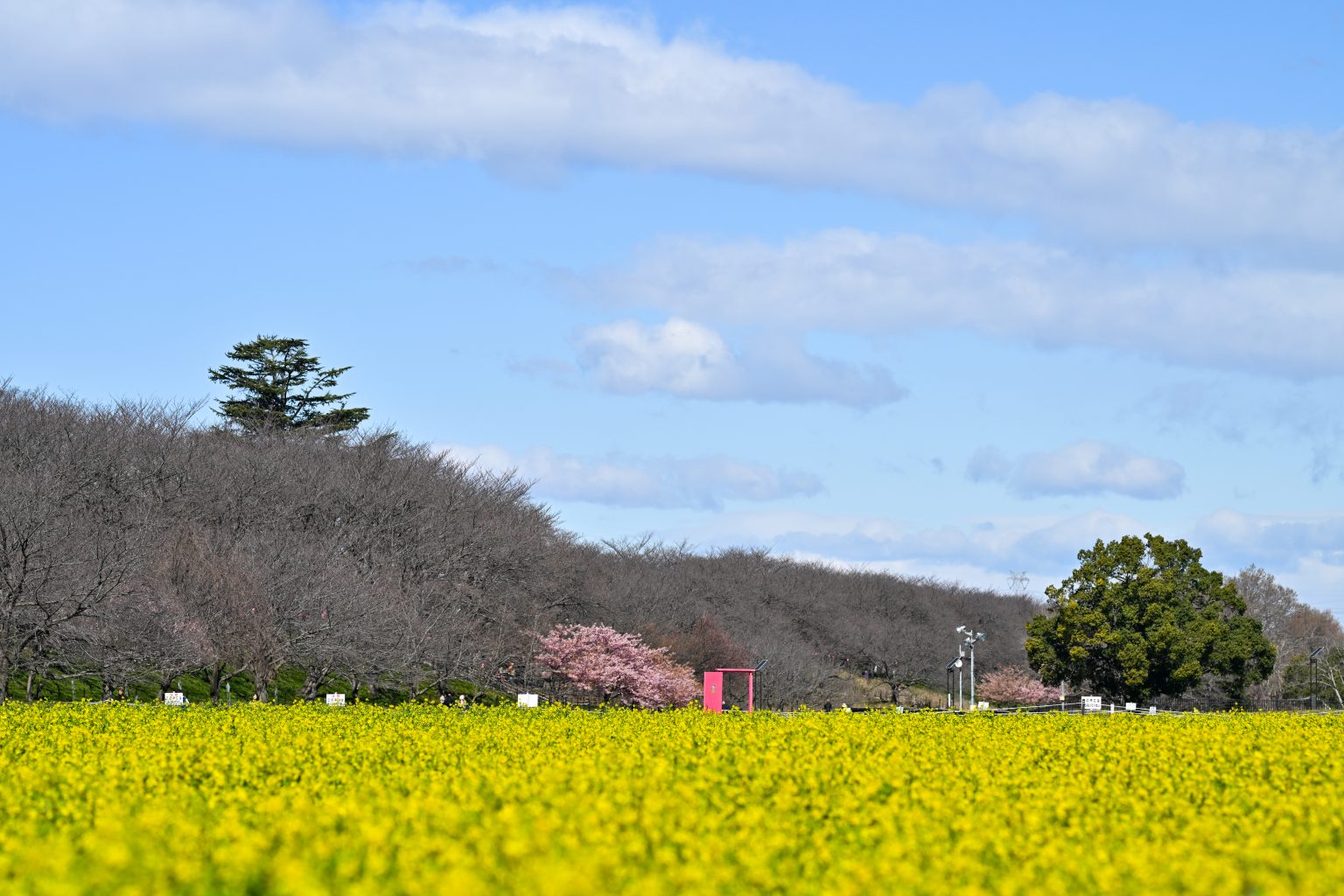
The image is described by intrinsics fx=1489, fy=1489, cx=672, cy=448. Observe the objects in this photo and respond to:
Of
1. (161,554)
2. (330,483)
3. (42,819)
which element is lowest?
(42,819)

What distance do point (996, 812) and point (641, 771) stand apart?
3.34 meters

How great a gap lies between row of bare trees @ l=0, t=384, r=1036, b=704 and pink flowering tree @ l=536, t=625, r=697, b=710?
1.06 m

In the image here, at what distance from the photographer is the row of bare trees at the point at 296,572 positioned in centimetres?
3831

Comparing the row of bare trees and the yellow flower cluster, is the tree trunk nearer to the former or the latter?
the row of bare trees

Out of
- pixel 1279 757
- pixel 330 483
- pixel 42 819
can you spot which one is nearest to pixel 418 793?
pixel 42 819

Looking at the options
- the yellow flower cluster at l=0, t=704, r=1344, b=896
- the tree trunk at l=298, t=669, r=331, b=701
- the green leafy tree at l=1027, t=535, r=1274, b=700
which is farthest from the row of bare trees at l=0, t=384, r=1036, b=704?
the yellow flower cluster at l=0, t=704, r=1344, b=896

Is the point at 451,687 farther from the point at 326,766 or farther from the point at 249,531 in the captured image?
the point at 326,766

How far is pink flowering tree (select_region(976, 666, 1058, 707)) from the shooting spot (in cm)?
8350

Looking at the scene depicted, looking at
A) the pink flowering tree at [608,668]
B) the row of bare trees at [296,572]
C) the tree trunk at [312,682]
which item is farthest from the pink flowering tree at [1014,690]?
the tree trunk at [312,682]

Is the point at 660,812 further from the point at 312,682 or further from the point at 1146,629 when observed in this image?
the point at 1146,629

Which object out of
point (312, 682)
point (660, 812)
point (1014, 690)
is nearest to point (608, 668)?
point (312, 682)

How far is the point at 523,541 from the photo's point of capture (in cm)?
5519

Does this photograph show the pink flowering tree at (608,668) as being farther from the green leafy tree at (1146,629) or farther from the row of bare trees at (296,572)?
the green leafy tree at (1146,629)

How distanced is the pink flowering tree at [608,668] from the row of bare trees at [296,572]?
3.46 feet
